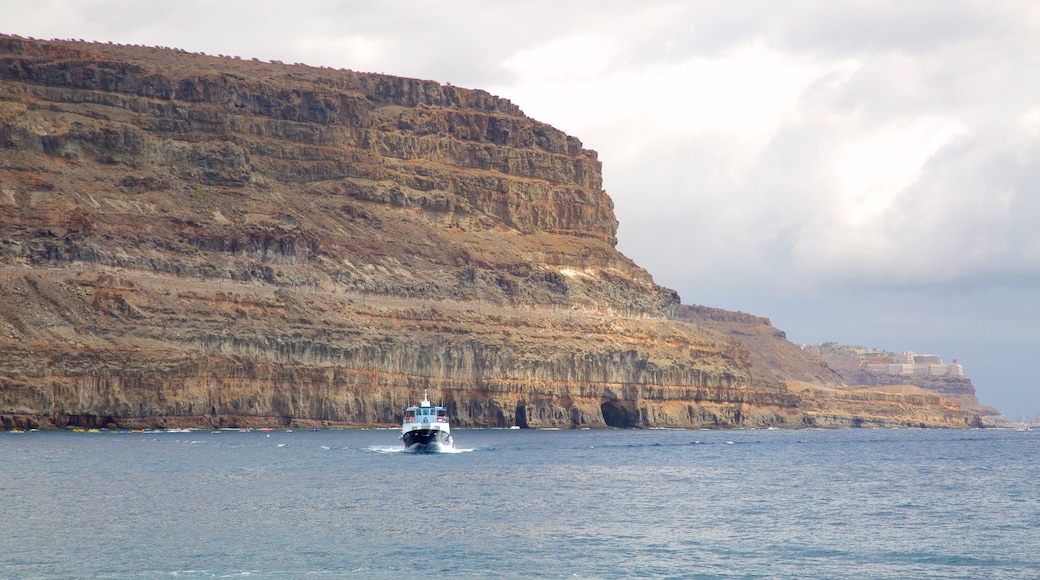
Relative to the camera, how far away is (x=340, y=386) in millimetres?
152250

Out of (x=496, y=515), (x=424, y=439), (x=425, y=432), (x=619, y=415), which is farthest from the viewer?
(x=619, y=415)

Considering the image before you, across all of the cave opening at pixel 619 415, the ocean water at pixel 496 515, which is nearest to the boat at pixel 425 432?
the ocean water at pixel 496 515

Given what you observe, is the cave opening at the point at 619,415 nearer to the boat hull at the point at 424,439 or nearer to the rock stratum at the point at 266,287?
the rock stratum at the point at 266,287

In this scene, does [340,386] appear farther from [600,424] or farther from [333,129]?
[333,129]

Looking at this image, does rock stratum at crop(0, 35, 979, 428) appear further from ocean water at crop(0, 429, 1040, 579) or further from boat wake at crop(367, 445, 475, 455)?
ocean water at crop(0, 429, 1040, 579)

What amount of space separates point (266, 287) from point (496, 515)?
101400 millimetres

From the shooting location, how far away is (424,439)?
4097 inches

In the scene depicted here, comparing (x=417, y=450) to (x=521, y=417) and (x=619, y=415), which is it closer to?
(x=521, y=417)

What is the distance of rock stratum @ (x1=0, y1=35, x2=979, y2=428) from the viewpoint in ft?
457

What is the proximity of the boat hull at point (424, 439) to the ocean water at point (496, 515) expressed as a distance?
162 cm

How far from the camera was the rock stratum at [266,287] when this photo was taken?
457ft

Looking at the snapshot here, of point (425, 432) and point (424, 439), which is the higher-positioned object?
point (425, 432)

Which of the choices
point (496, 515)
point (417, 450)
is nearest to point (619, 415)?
point (417, 450)

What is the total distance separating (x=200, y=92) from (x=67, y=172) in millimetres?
30368
